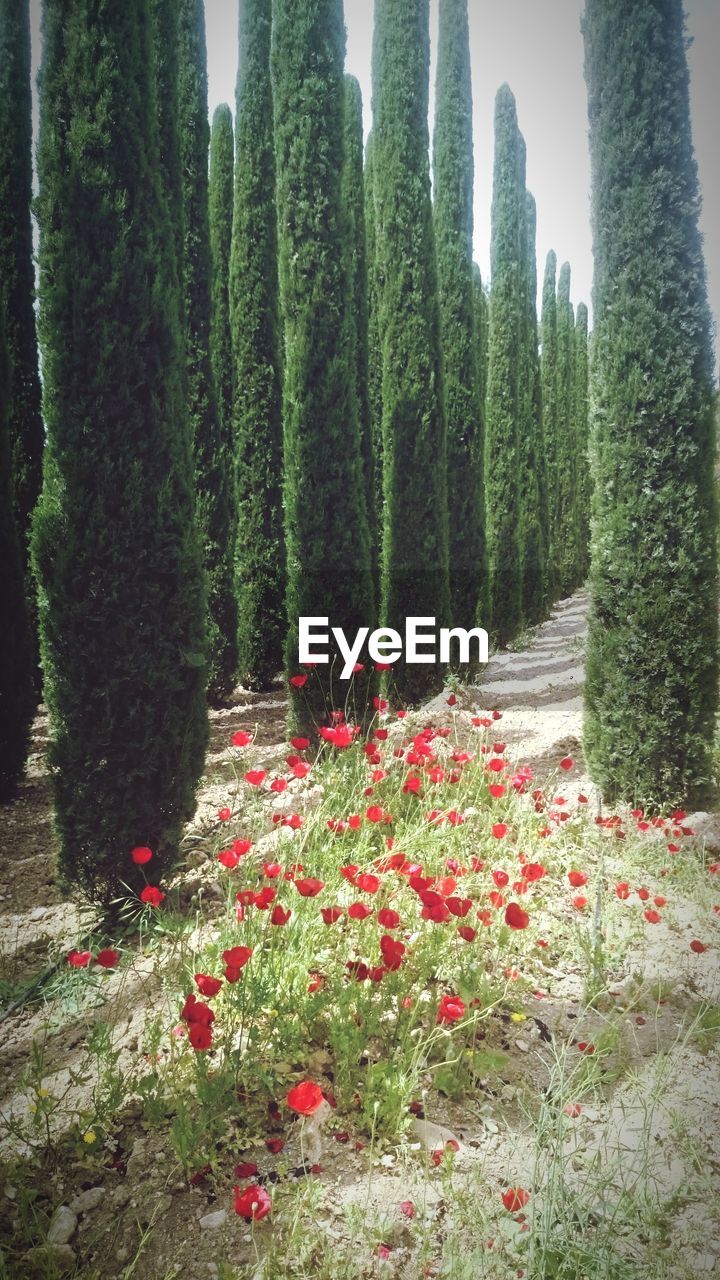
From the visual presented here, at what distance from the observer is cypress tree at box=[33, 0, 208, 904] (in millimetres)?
3861

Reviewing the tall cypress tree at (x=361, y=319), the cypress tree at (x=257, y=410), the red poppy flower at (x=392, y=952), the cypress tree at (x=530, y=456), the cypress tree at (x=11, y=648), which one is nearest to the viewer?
the red poppy flower at (x=392, y=952)

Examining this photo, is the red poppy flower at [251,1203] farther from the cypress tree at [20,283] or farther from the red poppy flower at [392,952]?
the cypress tree at [20,283]

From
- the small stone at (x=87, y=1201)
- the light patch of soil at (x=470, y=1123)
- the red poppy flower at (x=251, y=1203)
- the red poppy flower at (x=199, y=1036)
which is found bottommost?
the light patch of soil at (x=470, y=1123)

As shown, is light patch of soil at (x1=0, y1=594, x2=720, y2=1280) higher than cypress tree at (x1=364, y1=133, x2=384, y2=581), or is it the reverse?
cypress tree at (x1=364, y1=133, x2=384, y2=581)

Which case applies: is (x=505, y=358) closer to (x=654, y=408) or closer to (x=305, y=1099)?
(x=654, y=408)

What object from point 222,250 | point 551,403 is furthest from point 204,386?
point 551,403

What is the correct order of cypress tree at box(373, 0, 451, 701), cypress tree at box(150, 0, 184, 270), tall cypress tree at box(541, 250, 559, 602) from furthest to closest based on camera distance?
tall cypress tree at box(541, 250, 559, 602)
cypress tree at box(373, 0, 451, 701)
cypress tree at box(150, 0, 184, 270)

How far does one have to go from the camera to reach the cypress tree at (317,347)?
6.66m

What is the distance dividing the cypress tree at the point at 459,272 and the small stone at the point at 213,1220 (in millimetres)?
9129

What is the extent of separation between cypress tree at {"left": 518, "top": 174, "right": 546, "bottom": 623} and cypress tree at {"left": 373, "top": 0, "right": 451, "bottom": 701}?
672cm

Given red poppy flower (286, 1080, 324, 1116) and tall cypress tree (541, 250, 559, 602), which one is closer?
red poppy flower (286, 1080, 324, 1116)

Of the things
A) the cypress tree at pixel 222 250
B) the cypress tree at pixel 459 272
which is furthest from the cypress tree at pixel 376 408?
the cypress tree at pixel 222 250

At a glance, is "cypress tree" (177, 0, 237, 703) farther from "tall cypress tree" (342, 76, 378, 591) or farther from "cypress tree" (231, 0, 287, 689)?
"tall cypress tree" (342, 76, 378, 591)

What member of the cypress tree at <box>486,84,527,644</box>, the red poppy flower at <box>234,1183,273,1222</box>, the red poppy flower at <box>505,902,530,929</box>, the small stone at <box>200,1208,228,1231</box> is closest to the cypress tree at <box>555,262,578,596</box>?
the cypress tree at <box>486,84,527,644</box>
